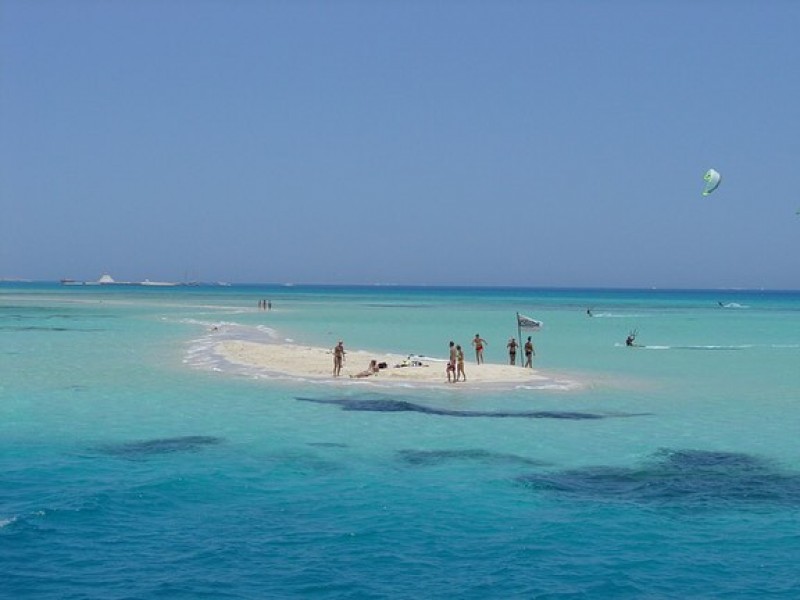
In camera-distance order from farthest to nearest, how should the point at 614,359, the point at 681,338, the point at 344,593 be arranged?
the point at 681,338 → the point at 614,359 → the point at 344,593

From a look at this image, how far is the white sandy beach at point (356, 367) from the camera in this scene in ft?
115

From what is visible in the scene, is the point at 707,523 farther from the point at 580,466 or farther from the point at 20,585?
the point at 20,585

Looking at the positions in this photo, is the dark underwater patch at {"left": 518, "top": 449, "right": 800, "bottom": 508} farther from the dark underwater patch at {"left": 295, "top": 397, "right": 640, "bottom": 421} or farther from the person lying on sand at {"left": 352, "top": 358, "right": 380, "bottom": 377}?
the person lying on sand at {"left": 352, "top": 358, "right": 380, "bottom": 377}

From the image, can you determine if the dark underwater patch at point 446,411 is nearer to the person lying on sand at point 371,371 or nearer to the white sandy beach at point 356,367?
the white sandy beach at point 356,367

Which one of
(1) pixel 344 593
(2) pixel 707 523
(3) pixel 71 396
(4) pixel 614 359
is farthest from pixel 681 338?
(1) pixel 344 593

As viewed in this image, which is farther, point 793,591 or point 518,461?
point 518,461

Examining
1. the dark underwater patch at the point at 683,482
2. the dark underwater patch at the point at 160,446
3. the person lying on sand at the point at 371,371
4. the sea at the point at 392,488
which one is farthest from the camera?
the person lying on sand at the point at 371,371

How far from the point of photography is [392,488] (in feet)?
55.8

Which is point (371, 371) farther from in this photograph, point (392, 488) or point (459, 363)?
point (392, 488)

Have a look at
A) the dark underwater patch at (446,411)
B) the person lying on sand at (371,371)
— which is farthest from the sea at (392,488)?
the person lying on sand at (371,371)

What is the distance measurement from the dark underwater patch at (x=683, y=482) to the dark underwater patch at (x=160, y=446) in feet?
26.4

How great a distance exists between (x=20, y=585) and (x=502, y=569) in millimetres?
6764

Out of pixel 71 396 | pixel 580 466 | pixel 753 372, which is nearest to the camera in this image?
pixel 580 466

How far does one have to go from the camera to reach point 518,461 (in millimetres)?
19578
